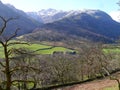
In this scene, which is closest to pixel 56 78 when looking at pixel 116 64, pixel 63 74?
pixel 63 74

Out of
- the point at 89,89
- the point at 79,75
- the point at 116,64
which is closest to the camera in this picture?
the point at 89,89

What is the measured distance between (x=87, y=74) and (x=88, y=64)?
5.34 meters

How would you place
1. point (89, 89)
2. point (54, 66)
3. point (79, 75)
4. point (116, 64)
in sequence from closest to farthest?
point (89, 89), point (54, 66), point (79, 75), point (116, 64)

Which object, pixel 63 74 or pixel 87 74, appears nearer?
pixel 63 74

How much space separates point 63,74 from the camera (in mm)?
110625

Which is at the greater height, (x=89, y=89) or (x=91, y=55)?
(x=91, y=55)

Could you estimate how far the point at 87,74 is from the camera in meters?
119

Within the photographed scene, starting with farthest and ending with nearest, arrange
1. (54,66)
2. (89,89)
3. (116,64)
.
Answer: (116,64) < (54,66) < (89,89)

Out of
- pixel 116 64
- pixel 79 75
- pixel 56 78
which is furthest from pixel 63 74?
pixel 116 64

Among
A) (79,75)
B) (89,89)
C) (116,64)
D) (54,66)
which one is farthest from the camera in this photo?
(116,64)

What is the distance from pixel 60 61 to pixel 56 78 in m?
7.01

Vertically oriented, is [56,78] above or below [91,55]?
below

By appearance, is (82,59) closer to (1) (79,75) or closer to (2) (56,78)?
(1) (79,75)

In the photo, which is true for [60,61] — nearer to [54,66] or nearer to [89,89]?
[54,66]
